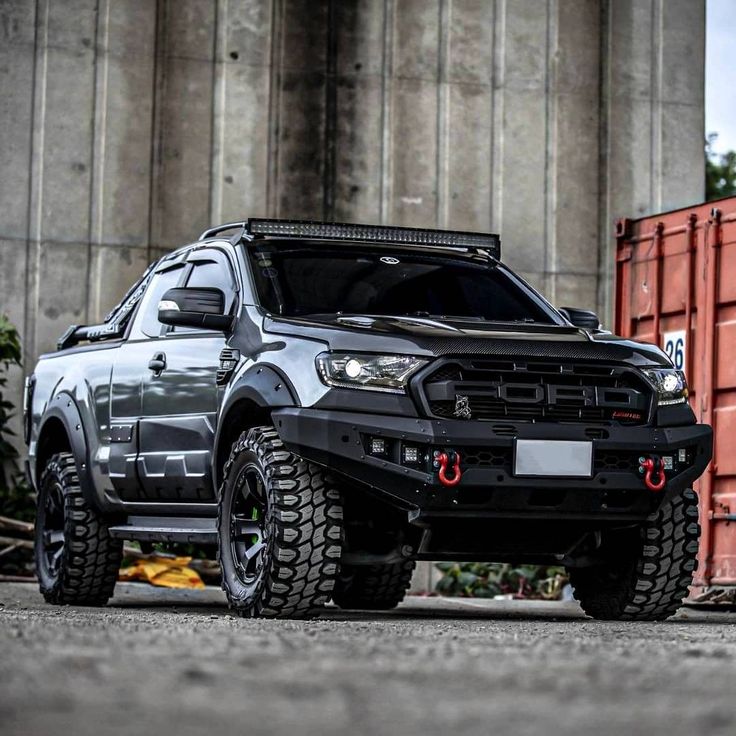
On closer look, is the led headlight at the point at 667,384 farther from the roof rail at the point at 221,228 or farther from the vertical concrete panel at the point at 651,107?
the vertical concrete panel at the point at 651,107

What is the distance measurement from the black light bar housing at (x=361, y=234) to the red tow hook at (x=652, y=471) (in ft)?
5.94

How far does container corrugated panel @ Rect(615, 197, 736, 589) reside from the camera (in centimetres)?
1103

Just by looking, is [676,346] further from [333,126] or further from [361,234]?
[333,126]

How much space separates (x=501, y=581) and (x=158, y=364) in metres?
5.88

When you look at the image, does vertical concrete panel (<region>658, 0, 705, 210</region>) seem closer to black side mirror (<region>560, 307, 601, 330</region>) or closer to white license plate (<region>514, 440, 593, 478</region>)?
black side mirror (<region>560, 307, 601, 330</region>)

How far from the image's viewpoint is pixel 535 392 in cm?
794

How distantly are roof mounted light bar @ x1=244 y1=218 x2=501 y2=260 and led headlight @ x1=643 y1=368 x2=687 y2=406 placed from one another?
1.46 metres

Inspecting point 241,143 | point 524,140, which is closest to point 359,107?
point 241,143

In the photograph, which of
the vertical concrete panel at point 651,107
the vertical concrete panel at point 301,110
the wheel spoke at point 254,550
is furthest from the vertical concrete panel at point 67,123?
the wheel spoke at point 254,550

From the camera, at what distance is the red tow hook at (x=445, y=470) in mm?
7664

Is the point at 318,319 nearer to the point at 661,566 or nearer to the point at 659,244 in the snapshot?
the point at 661,566

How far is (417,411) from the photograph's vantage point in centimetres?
775

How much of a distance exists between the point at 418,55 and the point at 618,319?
5077 millimetres

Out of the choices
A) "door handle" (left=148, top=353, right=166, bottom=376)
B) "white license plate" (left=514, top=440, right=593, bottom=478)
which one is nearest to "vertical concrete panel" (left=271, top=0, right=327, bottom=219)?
"door handle" (left=148, top=353, right=166, bottom=376)
